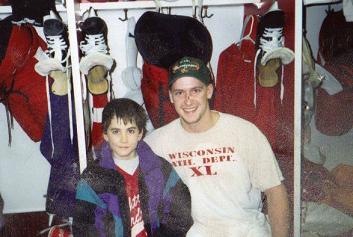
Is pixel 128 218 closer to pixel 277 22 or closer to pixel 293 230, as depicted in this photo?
pixel 293 230

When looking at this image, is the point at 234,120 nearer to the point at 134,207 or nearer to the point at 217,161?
the point at 217,161

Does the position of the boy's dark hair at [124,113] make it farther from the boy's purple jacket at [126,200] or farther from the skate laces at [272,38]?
the skate laces at [272,38]

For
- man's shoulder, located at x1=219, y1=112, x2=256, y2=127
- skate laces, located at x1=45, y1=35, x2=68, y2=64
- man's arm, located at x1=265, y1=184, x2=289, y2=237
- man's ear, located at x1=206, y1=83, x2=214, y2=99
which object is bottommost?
man's arm, located at x1=265, y1=184, x2=289, y2=237

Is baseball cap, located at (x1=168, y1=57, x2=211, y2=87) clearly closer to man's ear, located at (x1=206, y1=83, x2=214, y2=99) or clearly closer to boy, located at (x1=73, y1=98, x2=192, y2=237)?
man's ear, located at (x1=206, y1=83, x2=214, y2=99)

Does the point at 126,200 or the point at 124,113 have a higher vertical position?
the point at 124,113

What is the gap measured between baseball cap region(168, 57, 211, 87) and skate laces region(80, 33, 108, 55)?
177 millimetres

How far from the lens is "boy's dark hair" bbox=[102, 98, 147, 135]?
1.04 m

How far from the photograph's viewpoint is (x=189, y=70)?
1.04 meters

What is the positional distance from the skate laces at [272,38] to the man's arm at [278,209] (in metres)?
Answer: 0.35

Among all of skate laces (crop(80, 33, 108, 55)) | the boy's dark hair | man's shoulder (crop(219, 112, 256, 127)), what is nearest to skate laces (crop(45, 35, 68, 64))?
skate laces (crop(80, 33, 108, 55))

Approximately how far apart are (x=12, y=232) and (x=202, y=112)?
0.68 meters

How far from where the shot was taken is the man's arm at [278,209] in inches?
42.0

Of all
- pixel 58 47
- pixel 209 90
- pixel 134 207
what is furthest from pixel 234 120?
pixel 58 47

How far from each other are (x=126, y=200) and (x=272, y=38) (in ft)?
1.74
